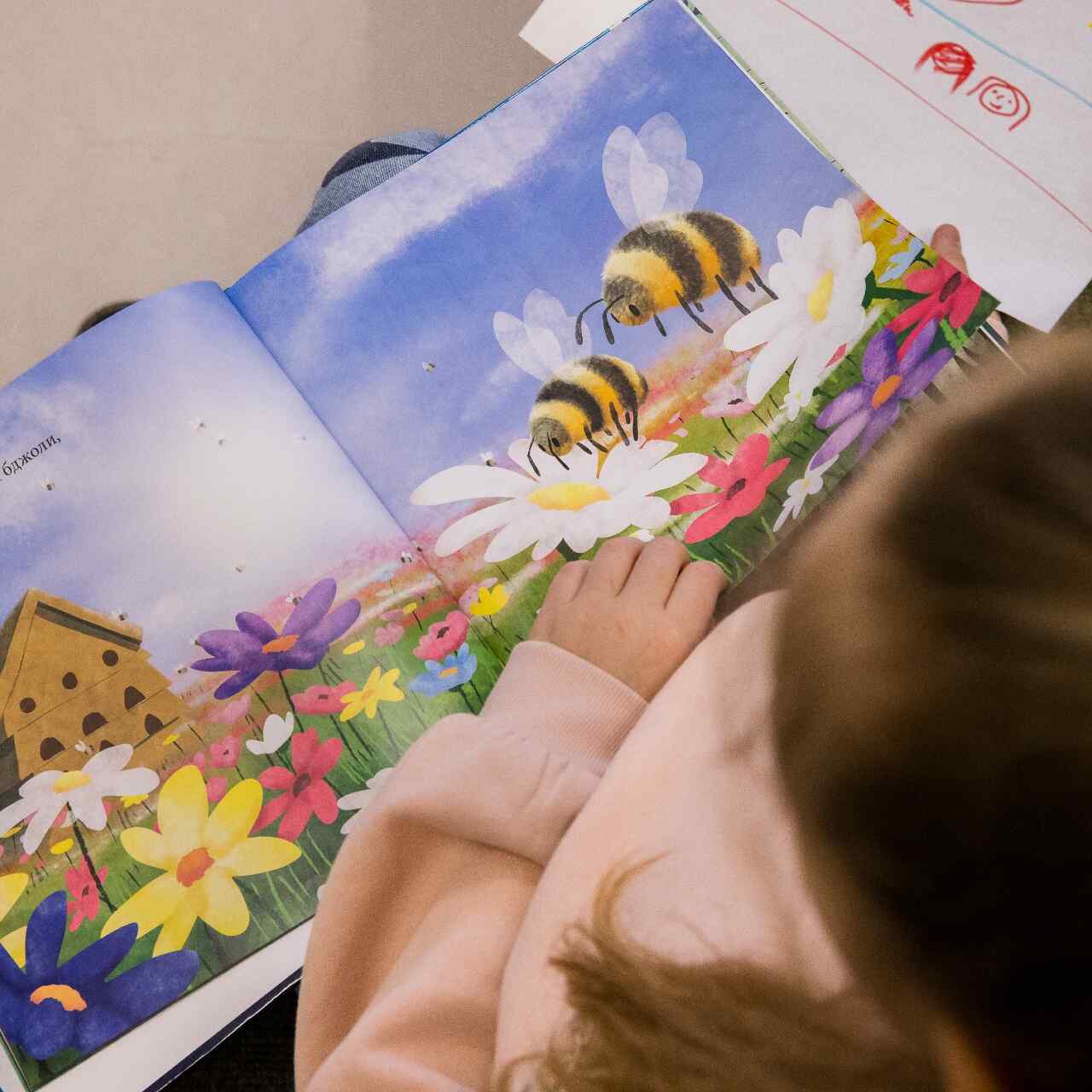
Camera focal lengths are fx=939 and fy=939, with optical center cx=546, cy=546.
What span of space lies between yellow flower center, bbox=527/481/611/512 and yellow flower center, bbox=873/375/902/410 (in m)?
0.14

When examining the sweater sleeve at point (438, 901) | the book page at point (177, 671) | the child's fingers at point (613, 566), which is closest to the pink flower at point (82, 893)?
the book page at point (177, 671)

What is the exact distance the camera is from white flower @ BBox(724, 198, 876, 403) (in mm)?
445

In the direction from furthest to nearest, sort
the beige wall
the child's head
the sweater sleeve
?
the beige wall < the sweater sleeve < the child's head

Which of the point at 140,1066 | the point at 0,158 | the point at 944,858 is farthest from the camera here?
the point at 0,158

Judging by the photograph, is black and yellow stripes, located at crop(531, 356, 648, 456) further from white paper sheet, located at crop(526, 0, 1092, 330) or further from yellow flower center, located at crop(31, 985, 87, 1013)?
yellow flower center, located at crop(31, 985, 87, 1013)

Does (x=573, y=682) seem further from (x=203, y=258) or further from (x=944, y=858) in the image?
(x=203, y=258)

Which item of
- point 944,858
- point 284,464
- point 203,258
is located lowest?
point 944,858

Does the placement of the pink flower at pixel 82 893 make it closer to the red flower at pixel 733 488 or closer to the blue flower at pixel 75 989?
the blue flower at pixel 75 989

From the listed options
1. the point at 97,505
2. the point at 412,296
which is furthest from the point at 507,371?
the point at 97,505

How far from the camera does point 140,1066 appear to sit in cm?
36

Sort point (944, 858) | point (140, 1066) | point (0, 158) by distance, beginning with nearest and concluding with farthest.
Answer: point (944, 858) < point (140, 1066) < point (0, 158)

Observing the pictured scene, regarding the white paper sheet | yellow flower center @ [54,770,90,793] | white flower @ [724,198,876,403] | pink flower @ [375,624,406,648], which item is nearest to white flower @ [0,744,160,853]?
yellow flower center @ [54,770,90,793]

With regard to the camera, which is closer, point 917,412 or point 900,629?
point 900,629

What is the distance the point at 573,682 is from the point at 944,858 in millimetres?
193
